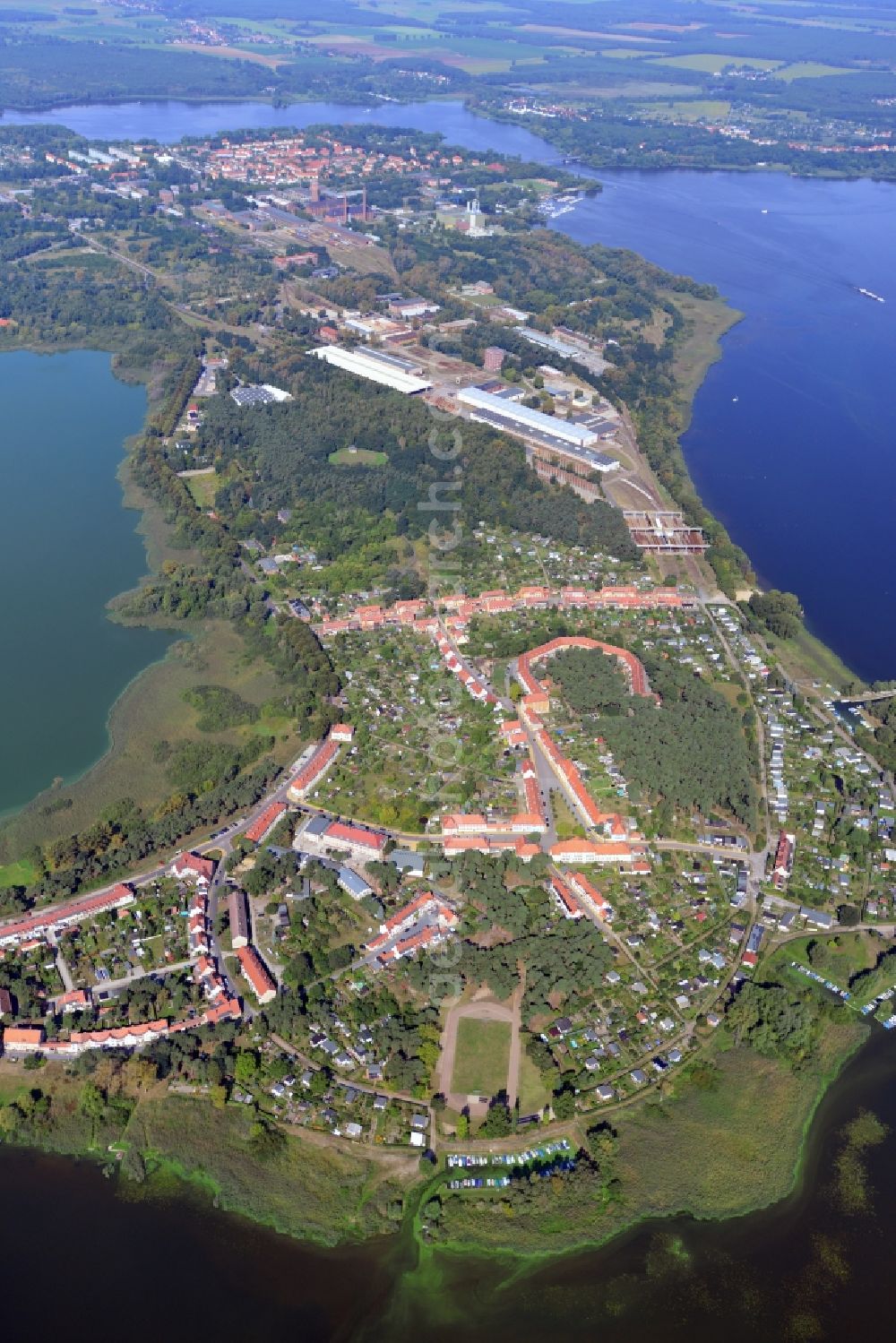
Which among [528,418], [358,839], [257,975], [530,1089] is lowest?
[530,1089]

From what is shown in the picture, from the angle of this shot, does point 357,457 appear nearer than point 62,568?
No

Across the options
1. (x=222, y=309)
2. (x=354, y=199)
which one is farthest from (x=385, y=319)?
(x=354, y=199)

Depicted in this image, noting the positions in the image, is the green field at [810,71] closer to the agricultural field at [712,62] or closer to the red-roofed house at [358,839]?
the agricultural field at [712,62]

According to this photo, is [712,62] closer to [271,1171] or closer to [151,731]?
[151,731]

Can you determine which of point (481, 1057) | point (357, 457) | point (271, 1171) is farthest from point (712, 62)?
point (271, 1171)

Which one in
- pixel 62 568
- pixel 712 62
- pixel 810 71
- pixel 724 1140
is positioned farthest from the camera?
pixel 712 62

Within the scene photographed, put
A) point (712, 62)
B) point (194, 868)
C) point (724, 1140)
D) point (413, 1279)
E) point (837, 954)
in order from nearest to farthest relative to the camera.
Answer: point (413, 1279) → point (724, 1140) → point (837, 954) → point (194, 868) → point (712, 62)

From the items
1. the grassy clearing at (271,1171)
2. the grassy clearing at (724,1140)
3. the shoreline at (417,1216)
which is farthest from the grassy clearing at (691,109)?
the grassy clearing at (271,1171)
